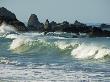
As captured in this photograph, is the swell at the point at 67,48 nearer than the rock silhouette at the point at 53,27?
Yes

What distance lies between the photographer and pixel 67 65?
21531 mm

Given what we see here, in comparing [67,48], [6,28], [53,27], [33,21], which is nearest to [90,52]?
[67,48]

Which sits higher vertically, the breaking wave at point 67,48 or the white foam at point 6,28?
the breaking wave at point 67,48

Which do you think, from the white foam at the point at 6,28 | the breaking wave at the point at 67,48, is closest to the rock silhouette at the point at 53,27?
the white foam at the point at 6,28

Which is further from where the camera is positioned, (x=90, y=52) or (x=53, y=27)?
(x=53, y=27)

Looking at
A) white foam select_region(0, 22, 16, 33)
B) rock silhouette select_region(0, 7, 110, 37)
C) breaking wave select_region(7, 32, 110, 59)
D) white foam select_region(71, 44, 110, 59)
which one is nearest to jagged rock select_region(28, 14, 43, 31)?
rock silhouette select_region(0, 7, 110, 37)

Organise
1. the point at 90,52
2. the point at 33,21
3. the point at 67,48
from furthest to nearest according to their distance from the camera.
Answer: the point at 33,21 → the point at 67,48 → the point at 90,52

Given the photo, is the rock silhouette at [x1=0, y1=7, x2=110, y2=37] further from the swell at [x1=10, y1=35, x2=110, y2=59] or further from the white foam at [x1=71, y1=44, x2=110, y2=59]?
the white foam at [x1=71, y1=44, x2=110, y2=59]

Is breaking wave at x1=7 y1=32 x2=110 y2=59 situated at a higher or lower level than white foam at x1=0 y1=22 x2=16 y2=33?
higher

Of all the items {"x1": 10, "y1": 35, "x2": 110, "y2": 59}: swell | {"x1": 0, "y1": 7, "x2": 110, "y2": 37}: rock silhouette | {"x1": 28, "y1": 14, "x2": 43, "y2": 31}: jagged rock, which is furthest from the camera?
{"x1": 28, "y1": 14, "x2": 43, "y2": 31}: jagged rock

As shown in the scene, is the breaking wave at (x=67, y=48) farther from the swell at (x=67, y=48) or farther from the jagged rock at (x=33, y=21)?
the jagged rock at (x=33, y=21)

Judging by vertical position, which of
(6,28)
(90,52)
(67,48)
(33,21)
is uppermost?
(90,52)

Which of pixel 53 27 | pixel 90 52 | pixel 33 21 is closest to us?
pixel 90 52

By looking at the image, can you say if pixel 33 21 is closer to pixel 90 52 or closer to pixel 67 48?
pixel 67 48
